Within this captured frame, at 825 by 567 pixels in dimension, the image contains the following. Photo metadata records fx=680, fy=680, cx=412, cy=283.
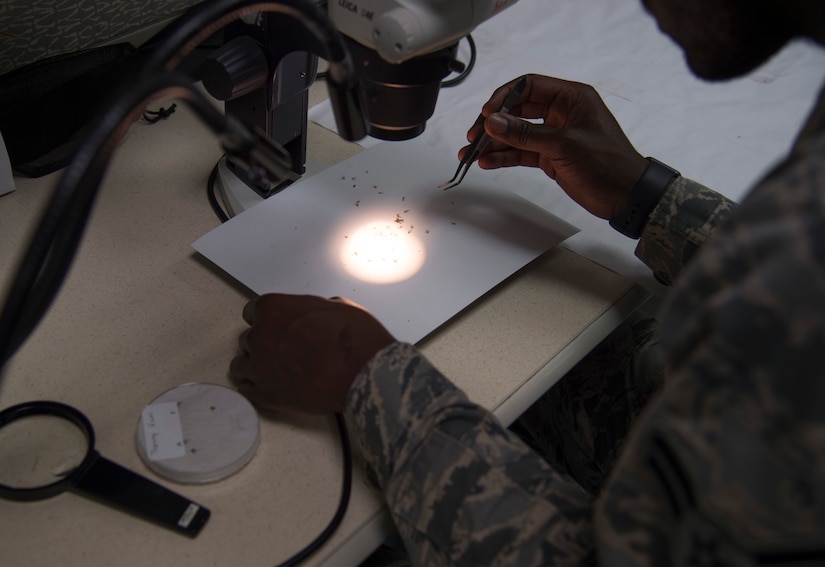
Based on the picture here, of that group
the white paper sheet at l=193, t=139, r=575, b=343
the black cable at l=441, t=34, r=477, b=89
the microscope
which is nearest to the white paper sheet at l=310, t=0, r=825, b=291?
the black cable at l=441, t=34, r=477, b=89

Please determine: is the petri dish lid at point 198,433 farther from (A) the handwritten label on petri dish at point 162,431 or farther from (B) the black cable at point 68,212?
(B) the black cable at point 68,212

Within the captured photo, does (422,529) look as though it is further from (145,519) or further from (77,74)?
(77,74)

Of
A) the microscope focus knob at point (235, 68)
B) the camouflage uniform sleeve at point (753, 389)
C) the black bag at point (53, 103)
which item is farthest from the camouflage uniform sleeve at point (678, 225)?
the black bag at point (53, 103)

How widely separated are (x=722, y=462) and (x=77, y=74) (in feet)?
3.14

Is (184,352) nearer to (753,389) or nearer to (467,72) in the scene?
(753,389)

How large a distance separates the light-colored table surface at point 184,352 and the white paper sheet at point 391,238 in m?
0.03

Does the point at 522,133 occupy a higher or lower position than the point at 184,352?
higher

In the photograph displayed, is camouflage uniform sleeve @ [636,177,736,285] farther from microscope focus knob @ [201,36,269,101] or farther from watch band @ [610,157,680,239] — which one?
microscope focus knob @ [201,36,269,101]

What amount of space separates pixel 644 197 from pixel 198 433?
26.0 inches

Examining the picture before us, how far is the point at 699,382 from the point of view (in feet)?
1.44

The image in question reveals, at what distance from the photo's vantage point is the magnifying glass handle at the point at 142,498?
1.99 feet

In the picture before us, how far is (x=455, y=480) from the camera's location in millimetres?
633

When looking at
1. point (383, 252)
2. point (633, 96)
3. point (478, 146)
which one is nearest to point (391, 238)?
point (383, 252)

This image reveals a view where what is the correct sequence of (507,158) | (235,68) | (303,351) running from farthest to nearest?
(507,158), (235,68), (303,351)
